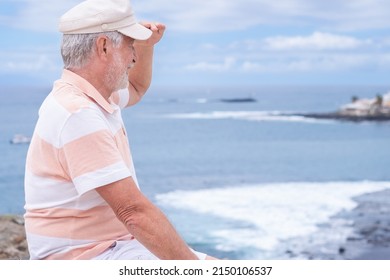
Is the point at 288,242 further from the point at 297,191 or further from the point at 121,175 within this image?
the point at 121,175

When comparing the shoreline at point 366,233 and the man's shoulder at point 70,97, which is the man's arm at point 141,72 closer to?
the man's shoulder at point 70,97

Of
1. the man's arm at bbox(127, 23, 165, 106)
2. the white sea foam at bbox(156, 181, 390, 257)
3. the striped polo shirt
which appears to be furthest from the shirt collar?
the white sea foam at bbox(156, 181, 390, 257)

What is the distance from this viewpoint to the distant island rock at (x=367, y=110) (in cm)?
2531

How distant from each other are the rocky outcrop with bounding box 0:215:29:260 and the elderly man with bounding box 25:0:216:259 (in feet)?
3.55

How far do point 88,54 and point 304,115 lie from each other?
31552mm

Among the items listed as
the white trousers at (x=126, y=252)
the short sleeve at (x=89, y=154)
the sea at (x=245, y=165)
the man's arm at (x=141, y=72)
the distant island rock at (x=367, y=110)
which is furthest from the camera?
the distant island rock at (x=367, y=110)

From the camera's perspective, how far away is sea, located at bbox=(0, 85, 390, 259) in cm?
1151

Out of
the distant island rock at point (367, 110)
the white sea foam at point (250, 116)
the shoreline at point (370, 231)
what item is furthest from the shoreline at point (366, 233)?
the white sea foam at point (250, 116)

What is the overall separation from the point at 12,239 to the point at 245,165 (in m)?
22.1

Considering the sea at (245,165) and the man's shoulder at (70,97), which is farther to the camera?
the sea at (245,165)

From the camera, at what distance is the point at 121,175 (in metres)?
1.29

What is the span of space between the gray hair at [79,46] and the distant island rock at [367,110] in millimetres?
24252

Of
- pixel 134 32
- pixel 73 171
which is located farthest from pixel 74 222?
pixel 134 32

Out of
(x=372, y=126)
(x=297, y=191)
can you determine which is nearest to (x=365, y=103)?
(x=372, y=126)
